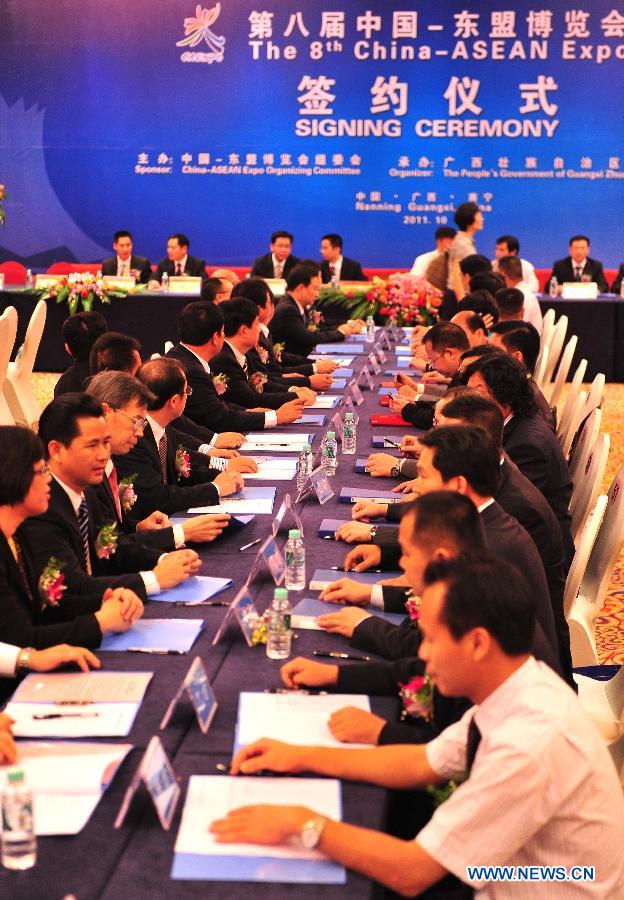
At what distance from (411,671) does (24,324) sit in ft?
28.4

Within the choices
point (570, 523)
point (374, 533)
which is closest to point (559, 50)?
point (570, 523)

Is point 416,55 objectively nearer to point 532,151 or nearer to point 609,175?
point 532,151

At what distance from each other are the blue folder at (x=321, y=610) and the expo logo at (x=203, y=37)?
10324 millimetres

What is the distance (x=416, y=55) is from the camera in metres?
11.8

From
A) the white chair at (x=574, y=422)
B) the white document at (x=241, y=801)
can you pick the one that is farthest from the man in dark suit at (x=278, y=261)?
the white document at (x=241, y=801)

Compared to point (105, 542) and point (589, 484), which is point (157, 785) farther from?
point (589, 484)

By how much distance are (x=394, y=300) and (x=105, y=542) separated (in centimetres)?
610

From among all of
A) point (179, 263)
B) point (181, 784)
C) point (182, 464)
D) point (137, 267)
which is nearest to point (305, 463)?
point (182, 464)

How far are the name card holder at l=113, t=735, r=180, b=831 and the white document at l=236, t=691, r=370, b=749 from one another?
0.25 meters

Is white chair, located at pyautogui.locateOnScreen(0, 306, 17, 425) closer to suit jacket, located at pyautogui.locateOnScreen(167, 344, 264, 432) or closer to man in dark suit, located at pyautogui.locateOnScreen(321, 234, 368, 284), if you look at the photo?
suit jacket, located at pyautogui.locateOnScreen(167, 344, 264, 432)

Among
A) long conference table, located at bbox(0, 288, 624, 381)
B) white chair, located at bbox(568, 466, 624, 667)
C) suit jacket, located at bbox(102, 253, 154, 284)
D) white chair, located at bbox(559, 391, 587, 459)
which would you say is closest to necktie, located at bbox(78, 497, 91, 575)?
white chair, located at bbox(568, 466, 624, 667)

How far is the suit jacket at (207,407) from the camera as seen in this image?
5.19 metres

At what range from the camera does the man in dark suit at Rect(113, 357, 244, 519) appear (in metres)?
3.79

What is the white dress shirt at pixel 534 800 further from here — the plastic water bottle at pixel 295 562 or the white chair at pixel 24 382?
A: the white chair at pixel 24 382
